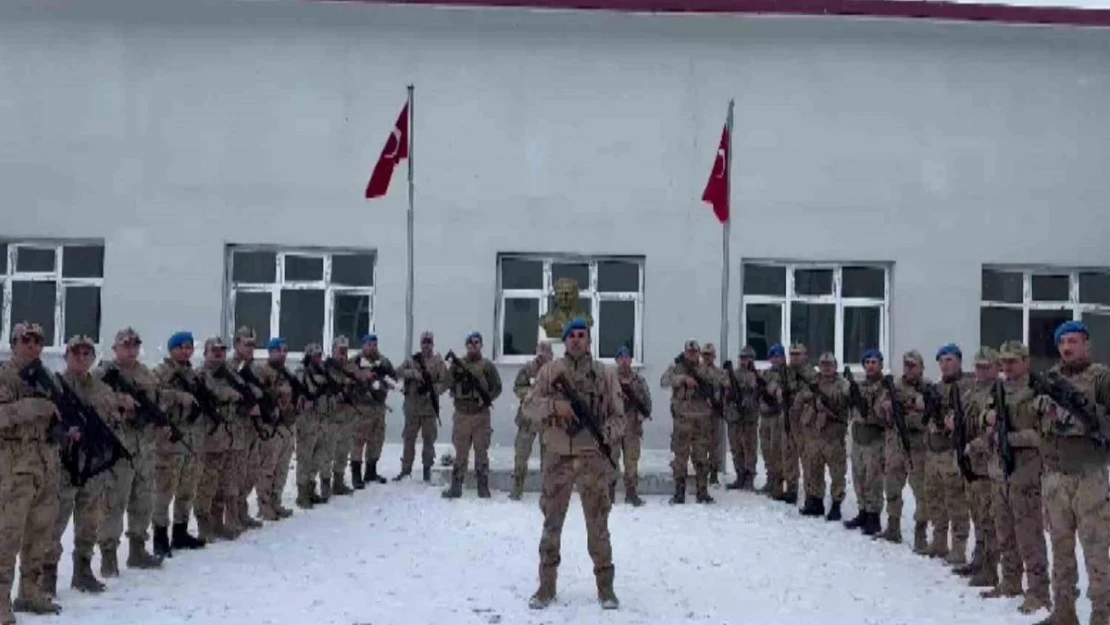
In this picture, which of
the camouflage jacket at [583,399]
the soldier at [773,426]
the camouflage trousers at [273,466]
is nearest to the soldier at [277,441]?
the camouflage trousers at [273,466]

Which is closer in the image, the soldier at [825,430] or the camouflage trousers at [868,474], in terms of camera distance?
the camouflage trousers at [868,474]

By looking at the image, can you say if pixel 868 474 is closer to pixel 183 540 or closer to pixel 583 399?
pixel 583 399

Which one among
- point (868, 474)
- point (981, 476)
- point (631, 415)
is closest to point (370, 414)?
point (631, 415)

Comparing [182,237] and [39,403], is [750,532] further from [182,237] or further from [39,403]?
[182,237]

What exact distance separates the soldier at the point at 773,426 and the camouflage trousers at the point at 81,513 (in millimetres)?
7392

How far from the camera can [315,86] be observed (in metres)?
16.6

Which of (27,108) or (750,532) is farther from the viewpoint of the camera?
(27,108)

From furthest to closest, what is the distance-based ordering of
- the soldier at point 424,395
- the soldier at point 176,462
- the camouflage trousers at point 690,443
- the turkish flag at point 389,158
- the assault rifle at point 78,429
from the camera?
the turkish flag at point 389,158 → the soldier at point 424,395 → the camouflage trousers at point 690,443 → the soldier at point 176,462 → the assault rifle at point 78,429

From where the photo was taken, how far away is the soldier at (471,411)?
12.1 meters

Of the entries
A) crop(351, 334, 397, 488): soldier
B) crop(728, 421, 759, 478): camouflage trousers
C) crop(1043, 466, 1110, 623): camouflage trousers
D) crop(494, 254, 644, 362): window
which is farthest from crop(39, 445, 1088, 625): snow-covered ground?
crop(494, 254, 644, 362): window

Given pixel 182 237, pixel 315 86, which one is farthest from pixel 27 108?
pixel 315 86

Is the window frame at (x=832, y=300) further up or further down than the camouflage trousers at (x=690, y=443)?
further up

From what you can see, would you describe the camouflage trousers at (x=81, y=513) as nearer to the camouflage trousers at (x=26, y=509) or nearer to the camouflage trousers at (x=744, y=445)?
the camouflage trousers at (x=26, y=509)

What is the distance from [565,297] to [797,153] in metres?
4.52
